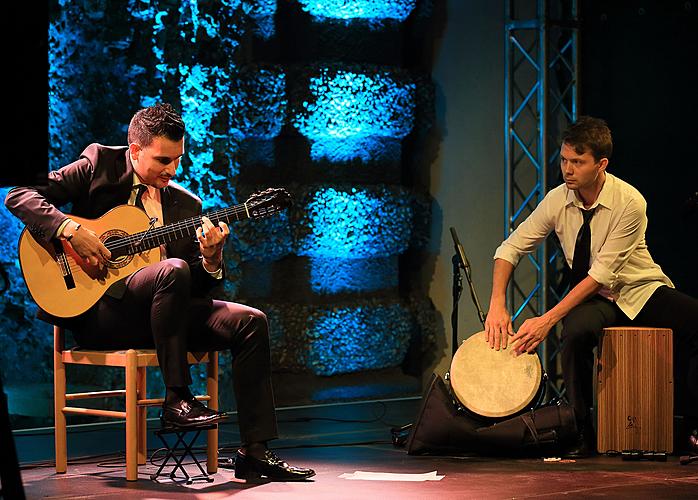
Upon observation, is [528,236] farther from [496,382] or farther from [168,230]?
[168,230]

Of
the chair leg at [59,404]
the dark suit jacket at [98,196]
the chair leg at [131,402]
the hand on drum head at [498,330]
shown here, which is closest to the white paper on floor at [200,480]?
the chair leg at [131,402]

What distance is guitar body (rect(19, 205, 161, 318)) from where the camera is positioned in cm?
405

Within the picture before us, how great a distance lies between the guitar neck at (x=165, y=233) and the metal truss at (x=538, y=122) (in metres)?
2.70

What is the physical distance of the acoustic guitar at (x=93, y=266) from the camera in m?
4.04

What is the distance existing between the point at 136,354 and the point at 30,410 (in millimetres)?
1798

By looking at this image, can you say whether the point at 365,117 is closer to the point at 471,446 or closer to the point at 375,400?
the point at 375,400

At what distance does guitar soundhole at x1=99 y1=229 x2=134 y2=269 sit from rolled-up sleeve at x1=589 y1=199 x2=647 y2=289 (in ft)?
6.57

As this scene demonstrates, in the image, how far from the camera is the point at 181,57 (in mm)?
5910

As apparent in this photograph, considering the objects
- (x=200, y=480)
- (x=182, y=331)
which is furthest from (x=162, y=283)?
(x=200, y=480)

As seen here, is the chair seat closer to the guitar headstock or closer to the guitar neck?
the guitar neck

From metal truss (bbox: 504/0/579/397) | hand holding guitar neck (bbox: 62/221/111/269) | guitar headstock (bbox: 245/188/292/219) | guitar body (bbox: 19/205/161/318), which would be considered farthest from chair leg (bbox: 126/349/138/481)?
metal truss (bbox: 504/0/579/397)

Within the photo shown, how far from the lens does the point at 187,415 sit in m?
3.88

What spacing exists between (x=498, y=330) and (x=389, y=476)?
34.4 inches

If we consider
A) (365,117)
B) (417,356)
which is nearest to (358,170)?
(365,117)
